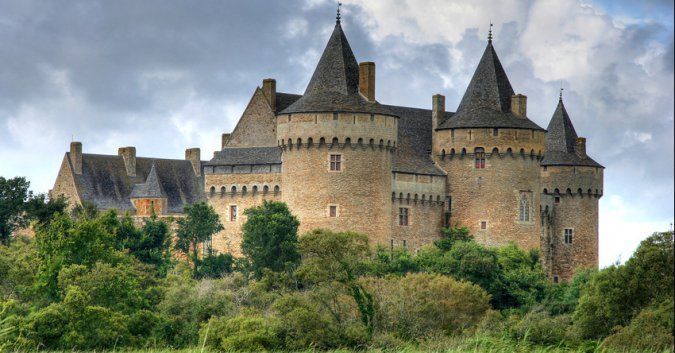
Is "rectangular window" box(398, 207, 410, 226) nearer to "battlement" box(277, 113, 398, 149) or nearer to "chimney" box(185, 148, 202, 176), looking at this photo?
"battlement" box(277, 113, 398, 149)

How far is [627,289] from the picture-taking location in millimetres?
56469

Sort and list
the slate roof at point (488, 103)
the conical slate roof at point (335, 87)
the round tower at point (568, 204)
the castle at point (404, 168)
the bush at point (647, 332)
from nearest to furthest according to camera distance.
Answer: the bush at point (647, 332)
the castle at point (404, 168)
the conical slate roof at point (335, 87)
the slate roof at point (488, 103)
the round tower at point (568, 204)

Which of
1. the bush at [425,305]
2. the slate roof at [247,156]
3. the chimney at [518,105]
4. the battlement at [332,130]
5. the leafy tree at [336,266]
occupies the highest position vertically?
the chimney at [518,105]

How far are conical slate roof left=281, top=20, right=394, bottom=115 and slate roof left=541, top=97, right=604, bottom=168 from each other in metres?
12.5

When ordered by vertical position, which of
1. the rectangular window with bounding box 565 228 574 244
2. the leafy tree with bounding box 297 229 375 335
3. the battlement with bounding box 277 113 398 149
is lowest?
the leafy tree with bounding box 297 229 375 335

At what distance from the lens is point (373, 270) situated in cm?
6844

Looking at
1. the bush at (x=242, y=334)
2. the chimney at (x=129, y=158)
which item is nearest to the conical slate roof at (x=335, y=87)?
the bush at (x=242, y=334)

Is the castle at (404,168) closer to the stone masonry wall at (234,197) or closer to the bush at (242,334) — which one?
the stone masonry wall at (234,197)

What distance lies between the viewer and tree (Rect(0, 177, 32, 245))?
82.9 m

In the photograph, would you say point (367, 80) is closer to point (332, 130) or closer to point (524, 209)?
point (332, 130)

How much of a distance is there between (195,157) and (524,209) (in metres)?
22.9

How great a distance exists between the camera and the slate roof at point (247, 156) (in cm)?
7881

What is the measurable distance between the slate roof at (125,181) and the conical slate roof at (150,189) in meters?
0.35

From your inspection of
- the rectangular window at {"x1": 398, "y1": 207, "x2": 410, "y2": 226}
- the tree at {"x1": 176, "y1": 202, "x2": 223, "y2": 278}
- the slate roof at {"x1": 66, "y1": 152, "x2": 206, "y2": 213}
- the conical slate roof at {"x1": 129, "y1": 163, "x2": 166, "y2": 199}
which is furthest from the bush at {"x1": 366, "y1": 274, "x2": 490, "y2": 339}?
the slate roof at {"x1": 66, "y1": 152, "x2": 206, "y2": 213}
